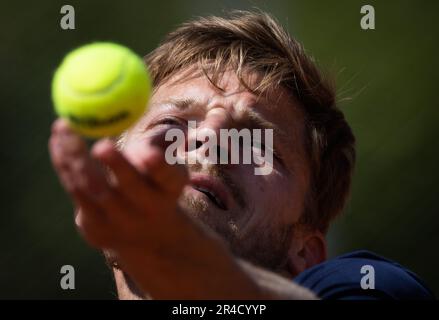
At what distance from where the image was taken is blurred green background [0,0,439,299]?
428 centimetres

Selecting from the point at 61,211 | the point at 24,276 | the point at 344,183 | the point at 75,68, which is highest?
the point at 75,68

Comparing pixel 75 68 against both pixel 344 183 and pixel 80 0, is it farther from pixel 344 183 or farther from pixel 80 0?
pixel 80 0

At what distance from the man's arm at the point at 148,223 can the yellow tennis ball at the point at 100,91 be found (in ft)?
0.72

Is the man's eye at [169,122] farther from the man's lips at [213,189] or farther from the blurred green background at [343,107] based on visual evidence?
the blurred green background at [343,107]

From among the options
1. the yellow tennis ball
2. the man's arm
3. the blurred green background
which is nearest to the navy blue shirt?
the man's arm

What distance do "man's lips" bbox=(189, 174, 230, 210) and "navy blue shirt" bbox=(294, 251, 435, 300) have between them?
42 centimetres

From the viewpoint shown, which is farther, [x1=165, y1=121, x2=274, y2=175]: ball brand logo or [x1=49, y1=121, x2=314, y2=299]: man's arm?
[x1=165, y1=121, x2=274, y2=175]: ball brand logo

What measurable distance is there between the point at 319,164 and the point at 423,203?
1.96 m

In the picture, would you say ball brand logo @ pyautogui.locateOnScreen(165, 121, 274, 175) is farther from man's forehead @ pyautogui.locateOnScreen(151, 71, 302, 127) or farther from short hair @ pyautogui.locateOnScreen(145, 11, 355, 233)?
short hair @ pyautogui.locateOnScreen(145, 11, 355, 233)

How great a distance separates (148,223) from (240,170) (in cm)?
97

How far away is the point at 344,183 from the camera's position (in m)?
2.70

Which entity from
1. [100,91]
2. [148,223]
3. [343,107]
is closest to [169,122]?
[100,91]

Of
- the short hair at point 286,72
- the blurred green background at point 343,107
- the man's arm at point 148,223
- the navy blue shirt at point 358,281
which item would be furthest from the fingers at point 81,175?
the blurred green background at point 343,107
